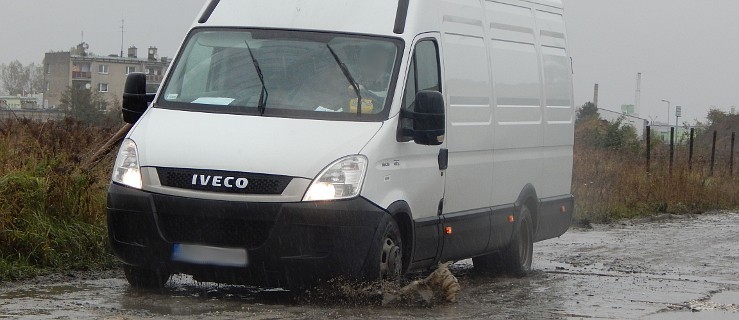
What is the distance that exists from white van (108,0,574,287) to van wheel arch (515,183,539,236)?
1.18ft

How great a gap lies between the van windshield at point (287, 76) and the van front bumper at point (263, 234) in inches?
35.2

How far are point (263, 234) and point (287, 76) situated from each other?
4.74 ft

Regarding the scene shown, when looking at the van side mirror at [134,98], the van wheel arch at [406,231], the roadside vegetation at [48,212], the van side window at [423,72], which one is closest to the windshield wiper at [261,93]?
the van side mirror at [134,98]

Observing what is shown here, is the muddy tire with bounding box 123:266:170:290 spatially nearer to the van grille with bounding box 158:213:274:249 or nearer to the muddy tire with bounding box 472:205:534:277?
the van grille with bounding box 158:213:274:249

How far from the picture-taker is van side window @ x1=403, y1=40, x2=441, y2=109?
32.5 feet

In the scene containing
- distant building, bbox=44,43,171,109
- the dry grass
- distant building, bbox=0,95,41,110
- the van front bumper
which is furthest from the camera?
distant building, bbox=44,43,171,109

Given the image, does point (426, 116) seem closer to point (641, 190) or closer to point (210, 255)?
point (210, 255)

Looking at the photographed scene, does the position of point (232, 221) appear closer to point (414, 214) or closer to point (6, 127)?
point (414, 214)

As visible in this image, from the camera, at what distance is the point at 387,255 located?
9.34m

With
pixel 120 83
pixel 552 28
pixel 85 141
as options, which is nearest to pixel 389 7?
pixel 552 28

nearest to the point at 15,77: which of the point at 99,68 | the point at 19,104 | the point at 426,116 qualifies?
the point at 99,68

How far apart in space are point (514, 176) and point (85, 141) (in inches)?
201

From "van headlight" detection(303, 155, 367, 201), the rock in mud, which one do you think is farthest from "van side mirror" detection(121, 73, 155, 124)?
the rock in mud

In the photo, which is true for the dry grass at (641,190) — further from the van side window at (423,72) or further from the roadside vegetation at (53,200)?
the van side window at (423,72)
